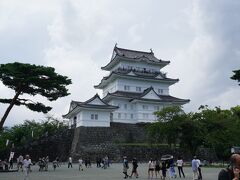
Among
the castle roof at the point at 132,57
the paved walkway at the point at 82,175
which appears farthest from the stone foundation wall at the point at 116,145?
the paved walkway at the point at 82,175

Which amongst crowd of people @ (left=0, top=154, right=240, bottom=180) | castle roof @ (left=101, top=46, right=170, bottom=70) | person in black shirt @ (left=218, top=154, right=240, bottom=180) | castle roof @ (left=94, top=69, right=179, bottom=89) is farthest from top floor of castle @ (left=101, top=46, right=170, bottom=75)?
person in black shirt @ (left=218, top=154, right=240, bottom=180)

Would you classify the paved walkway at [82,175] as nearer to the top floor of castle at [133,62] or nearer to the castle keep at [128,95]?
the castle keep at [128,95]

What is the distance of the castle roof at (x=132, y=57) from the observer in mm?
56784

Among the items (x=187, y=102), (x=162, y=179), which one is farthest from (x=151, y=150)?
(x=162, y=179)

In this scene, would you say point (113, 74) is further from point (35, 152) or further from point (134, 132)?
point (35, 152)

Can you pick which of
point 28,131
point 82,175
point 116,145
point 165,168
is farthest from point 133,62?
point 165,168

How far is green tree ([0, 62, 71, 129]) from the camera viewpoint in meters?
29.5

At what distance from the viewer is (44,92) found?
1240 inches

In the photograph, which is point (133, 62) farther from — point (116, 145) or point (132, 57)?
point (116, 145)

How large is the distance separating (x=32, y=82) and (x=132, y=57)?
1201 inches

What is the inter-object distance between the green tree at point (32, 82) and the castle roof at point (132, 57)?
25.9 m

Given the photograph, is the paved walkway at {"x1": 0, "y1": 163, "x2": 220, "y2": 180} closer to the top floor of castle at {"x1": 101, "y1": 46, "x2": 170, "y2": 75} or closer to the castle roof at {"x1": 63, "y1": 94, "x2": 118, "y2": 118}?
the castle roof at {"x1": 63, "y1": 94, "x2": 118, "y2": 118}

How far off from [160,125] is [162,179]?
62.2 ft

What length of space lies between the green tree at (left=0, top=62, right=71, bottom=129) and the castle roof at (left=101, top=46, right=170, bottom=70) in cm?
2587
